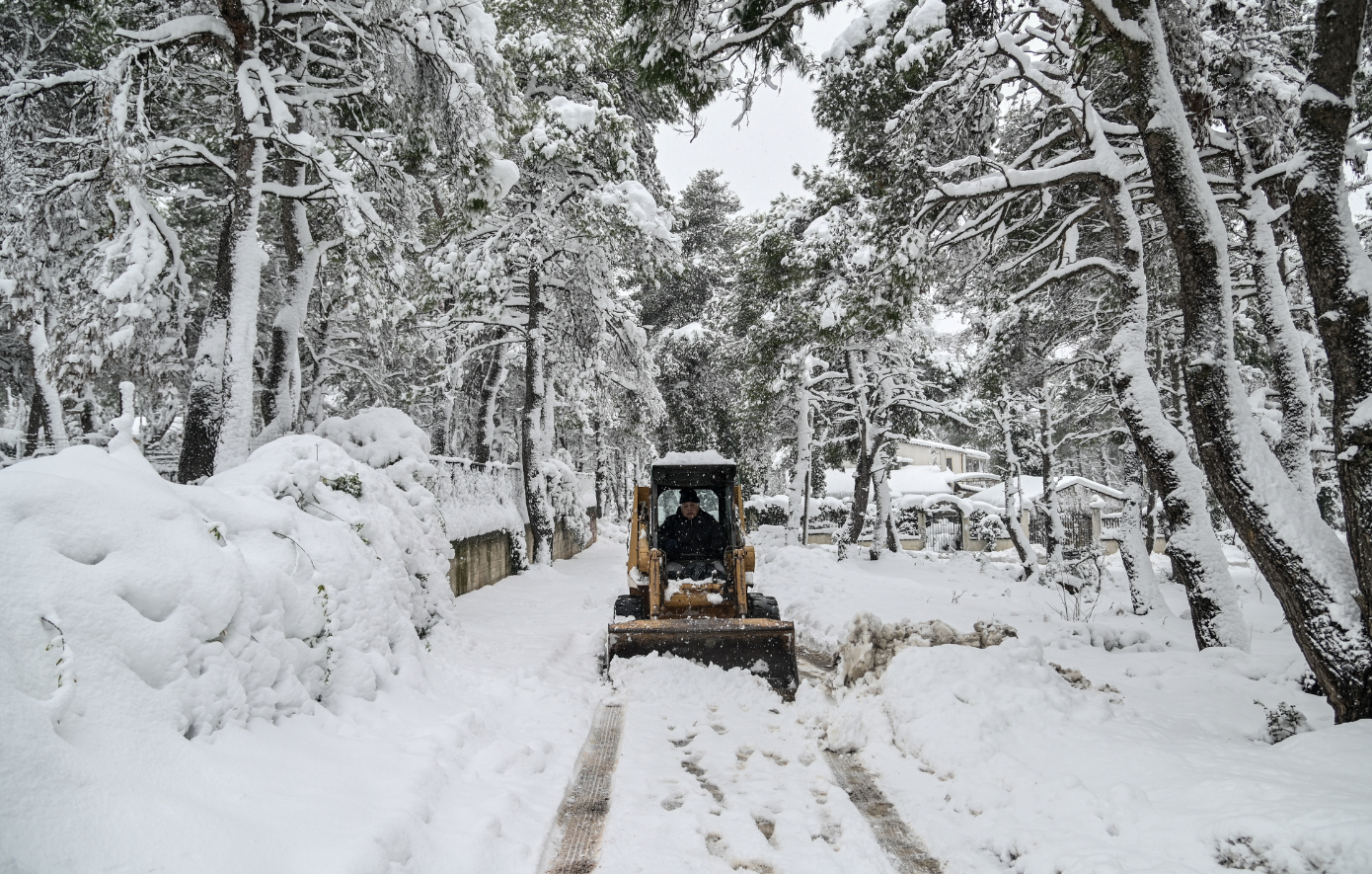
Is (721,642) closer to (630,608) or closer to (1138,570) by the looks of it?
(630,608)

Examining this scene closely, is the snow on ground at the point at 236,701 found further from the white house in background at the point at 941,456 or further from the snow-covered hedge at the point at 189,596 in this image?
the white house in background at the point at 941,456

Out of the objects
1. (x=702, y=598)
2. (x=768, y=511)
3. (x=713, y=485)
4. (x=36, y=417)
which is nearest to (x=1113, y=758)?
(x=702, y=598)

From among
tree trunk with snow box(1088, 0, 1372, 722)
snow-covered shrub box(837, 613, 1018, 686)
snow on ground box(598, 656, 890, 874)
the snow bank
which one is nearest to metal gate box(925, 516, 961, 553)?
the snow bank

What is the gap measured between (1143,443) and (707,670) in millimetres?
4856

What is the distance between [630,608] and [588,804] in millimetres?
3914

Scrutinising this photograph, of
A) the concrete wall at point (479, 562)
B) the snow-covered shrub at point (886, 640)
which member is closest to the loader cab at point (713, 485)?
the snow-covered shrub at point (886, 640)

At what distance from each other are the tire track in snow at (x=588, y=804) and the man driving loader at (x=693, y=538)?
342 centimetres

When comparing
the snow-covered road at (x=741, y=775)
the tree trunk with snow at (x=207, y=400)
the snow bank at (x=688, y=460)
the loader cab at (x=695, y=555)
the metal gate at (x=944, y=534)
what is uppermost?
the tree trunk with snow at (x=207, y=400)

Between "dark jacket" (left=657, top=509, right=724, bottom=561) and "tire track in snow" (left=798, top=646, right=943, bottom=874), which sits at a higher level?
"dark jacket" (left=657, top=509, right=724, bottom=561)

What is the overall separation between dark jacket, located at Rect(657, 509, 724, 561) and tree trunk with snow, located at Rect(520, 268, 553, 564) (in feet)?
20.8

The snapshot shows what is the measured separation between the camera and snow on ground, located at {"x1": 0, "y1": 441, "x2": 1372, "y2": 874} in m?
2.78

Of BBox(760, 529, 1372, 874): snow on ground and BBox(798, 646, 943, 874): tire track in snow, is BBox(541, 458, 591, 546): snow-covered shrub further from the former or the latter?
BBox(798, 646, 943, 874): tire track in snow

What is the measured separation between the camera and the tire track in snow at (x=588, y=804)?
11.7 ft

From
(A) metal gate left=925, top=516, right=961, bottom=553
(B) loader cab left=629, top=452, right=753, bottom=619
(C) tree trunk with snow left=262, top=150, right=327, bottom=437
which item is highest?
(C) tree trunk with snow left=262, top=150, right=327, bottom=437
